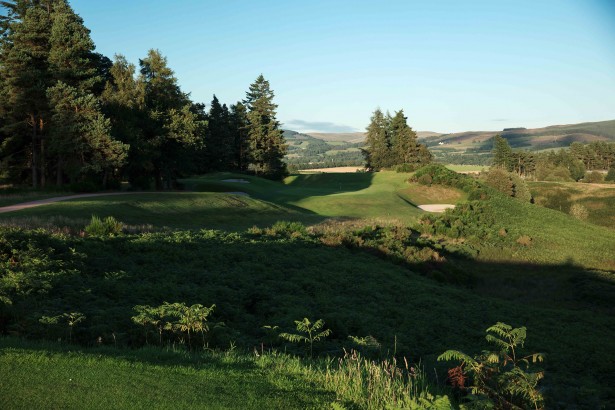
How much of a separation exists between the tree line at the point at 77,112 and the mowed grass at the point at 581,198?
65.9 m

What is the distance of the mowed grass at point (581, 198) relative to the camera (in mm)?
78475

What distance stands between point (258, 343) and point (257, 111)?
77.2 meters

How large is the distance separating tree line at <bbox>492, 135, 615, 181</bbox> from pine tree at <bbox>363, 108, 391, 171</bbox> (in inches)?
1050

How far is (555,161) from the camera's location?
136m

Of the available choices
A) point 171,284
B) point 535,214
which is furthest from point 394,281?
point 535,214

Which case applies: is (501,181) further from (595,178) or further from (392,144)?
(595,178)

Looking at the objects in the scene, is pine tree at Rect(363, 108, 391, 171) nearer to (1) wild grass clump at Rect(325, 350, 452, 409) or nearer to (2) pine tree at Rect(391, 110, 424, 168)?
(2) pine tree at Rect(391, 110, 424, 168)

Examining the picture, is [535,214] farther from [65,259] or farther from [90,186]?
[65,259]

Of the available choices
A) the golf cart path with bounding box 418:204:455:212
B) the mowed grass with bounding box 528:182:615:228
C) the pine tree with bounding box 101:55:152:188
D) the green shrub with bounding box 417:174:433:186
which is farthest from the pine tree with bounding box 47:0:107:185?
the mowed grass with bounding box 528:182:615:228

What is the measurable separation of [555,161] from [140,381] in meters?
150

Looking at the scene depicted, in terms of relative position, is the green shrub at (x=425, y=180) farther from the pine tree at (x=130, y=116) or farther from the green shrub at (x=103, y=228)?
the green shrub at (x=103, y=228)

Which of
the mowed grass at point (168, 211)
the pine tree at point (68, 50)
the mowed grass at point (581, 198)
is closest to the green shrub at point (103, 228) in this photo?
the mowed grass at point (168, 211)

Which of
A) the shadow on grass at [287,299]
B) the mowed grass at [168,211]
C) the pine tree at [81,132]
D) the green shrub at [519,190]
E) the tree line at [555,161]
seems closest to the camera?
the shadow on grass at [287,299]

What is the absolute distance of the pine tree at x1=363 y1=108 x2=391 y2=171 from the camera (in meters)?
104
